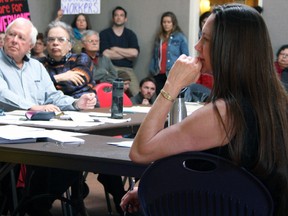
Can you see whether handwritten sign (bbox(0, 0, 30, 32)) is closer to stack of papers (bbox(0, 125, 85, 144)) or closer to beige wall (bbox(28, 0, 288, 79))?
beige wall (bbox(28, 0, 288, 79))

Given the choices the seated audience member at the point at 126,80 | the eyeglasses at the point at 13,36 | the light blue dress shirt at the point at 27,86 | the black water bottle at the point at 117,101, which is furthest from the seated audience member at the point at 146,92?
the black water bottle at the point at 117,101

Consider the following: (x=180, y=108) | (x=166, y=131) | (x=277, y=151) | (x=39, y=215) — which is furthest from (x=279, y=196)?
(x=39, y=215)

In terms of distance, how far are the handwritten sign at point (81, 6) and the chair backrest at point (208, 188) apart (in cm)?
559

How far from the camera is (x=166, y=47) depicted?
867cm

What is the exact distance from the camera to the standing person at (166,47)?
856cm

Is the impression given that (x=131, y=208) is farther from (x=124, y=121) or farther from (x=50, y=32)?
(x=50, y=32)

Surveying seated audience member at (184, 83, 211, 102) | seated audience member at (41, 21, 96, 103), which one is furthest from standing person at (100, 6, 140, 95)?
seated audience member at (41, 21, 96, 103)

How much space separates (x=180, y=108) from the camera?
9.30ft

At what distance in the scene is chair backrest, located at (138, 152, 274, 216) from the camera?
1647 mm

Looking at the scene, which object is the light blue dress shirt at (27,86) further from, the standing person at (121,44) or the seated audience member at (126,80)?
the standing person at (121,44)

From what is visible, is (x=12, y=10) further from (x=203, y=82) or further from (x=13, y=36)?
(x=203, y=82)

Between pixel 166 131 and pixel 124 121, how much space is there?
1.85m

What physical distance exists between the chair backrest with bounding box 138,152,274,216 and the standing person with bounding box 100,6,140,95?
713cm

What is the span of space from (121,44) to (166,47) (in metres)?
0.68
